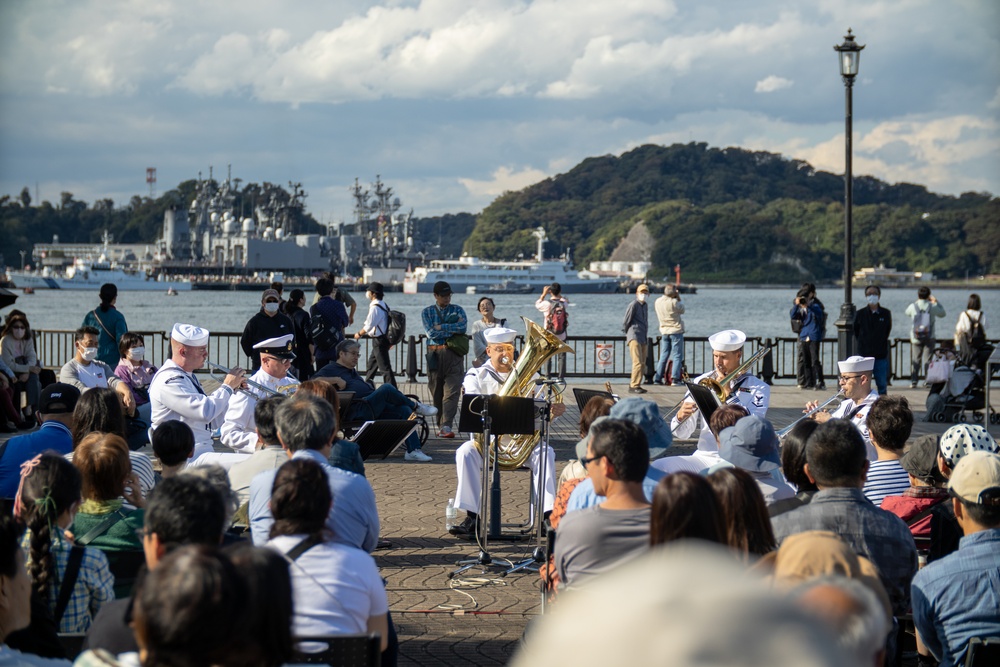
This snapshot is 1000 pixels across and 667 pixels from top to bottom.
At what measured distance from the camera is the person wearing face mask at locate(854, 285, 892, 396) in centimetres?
1866

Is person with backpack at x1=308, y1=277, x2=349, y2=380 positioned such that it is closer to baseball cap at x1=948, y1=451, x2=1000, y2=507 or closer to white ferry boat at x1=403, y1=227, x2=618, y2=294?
baseball cap at x1=948, y1=451, x2=1000, y2=507

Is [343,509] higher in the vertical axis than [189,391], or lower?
lower

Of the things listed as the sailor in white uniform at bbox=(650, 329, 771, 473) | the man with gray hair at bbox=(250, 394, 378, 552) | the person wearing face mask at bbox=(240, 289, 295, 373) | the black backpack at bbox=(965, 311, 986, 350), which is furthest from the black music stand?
the black backpack at bbox=(965, 311, 986, 350)

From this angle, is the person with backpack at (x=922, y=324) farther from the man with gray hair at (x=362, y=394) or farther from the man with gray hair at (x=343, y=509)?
the man with gray hair at (x=343, y=509)

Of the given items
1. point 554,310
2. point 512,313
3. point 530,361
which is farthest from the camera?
point 512,313

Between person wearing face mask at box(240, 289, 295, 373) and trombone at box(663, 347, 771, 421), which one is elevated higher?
person wearing face mask at box(240, 289, 295, 373)

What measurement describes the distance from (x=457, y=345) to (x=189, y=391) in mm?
5822

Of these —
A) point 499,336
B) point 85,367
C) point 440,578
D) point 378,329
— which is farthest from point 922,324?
point 440,578

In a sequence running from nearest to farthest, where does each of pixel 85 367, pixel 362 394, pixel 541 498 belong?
pixel 541 498, pixel 362 394, pixel 85 367

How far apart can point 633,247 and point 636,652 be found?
150m

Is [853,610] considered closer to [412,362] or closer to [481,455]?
[481,455]

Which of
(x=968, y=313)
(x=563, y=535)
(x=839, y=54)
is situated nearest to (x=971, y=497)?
(x=563, y=535)

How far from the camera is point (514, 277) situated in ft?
389

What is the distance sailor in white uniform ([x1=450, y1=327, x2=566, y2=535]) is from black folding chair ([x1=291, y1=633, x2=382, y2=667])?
14.4 feet
